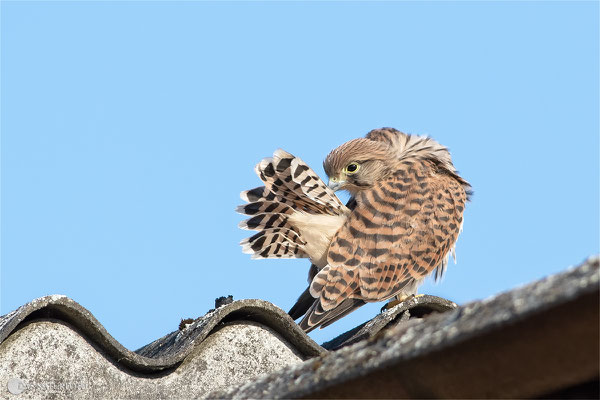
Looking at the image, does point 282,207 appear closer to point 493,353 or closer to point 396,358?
point 396,358

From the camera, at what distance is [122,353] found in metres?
3.86

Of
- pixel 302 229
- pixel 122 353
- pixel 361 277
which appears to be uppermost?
pixel 302 229

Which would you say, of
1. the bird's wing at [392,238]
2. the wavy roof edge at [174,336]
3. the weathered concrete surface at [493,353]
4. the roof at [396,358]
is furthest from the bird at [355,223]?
the weathered concrete surface at [493,353]

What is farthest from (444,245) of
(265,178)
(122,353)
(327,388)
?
(327,388)

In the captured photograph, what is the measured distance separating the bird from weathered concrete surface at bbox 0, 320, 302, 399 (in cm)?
167

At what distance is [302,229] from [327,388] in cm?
439

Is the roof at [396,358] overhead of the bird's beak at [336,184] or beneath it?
beneath

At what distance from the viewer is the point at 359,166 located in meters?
6.96

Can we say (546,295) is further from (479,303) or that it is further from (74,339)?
(74,339)

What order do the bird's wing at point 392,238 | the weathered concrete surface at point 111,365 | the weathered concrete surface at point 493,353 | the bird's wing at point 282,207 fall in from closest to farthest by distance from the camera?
the weathered concrete surface at point 493,353, the weathered concrete surface at point 111,365, the bird's wing at point 392,238, the bird's wing at point 282,207

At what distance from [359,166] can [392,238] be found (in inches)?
26.1

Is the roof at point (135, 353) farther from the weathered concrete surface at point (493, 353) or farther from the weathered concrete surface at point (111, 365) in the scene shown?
the weathered concrete surface at point (493, 353)

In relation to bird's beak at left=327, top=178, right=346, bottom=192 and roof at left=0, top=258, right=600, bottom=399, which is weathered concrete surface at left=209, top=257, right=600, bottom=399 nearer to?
roof at left=0, top=258, right=600, bottom=399

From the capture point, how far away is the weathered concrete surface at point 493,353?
1.71m
